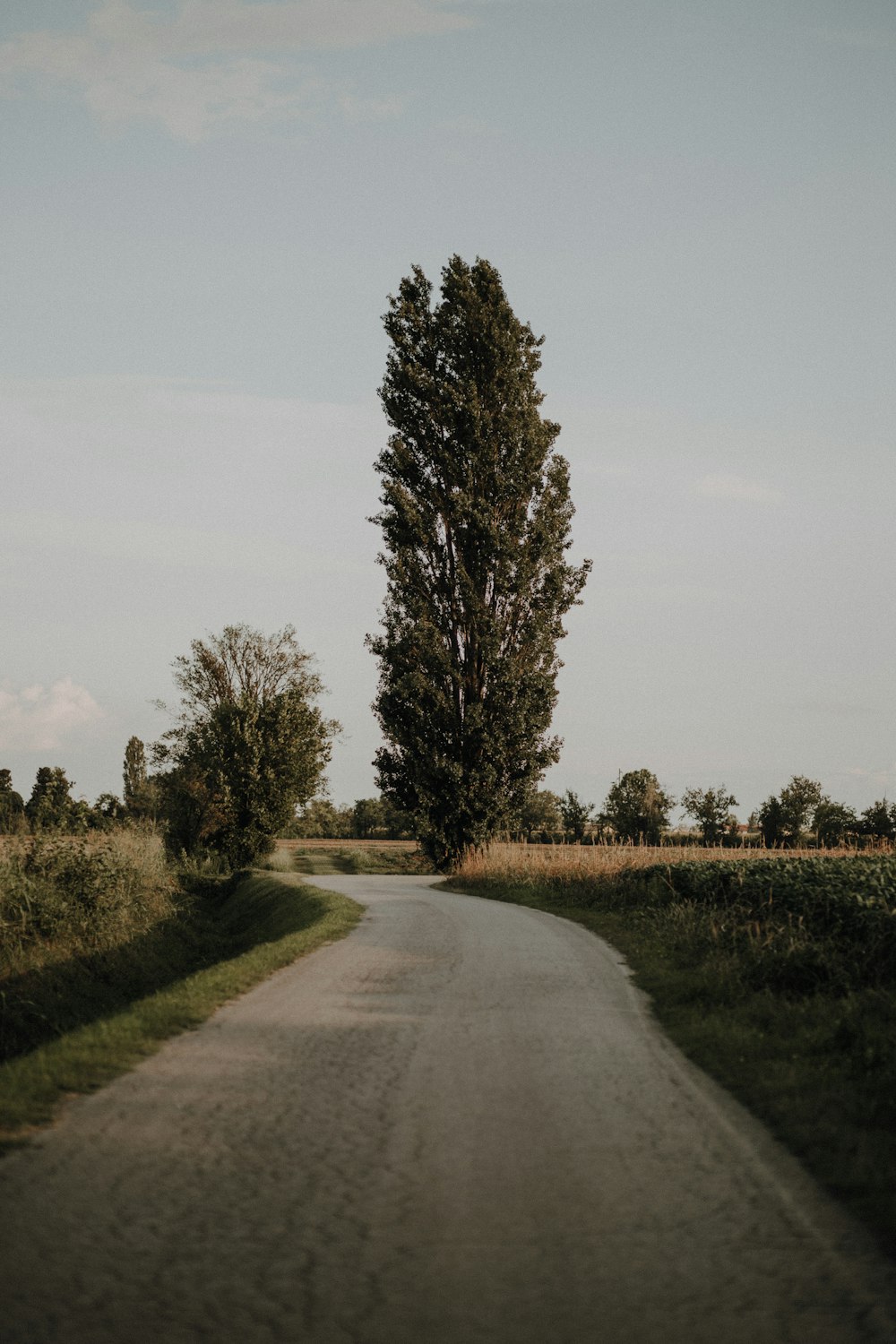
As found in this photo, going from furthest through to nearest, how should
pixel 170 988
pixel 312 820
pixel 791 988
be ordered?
pixel 312 820
pixel 791 988
pixel 170 988

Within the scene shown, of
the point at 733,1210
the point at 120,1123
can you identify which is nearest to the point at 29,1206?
the point at 120,1123

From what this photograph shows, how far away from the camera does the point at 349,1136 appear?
5.19 metres

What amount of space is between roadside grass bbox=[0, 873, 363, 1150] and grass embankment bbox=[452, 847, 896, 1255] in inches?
157

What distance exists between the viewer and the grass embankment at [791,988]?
214 inches

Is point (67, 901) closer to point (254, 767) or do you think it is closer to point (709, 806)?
point (254, 767)

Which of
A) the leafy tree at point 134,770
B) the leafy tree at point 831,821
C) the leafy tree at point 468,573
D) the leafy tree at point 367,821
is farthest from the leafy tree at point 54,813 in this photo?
the leafy tree at point 367,821

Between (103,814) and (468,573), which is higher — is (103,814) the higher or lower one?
the lower one

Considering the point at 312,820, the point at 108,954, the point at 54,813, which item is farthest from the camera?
the point at 312,820

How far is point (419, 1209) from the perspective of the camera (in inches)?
168

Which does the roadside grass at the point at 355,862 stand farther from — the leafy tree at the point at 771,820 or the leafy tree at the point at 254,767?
the leafy tree at the point at 771,820

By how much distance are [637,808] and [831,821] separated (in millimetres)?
14541

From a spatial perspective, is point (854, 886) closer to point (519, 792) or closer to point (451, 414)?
point (519, 792)

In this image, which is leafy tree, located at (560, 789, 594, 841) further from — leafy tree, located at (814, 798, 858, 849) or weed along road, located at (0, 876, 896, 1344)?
weed along road, located at (0, 876, 896, 1344)

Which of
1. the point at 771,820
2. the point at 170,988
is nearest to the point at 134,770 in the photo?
the point at 771,820
